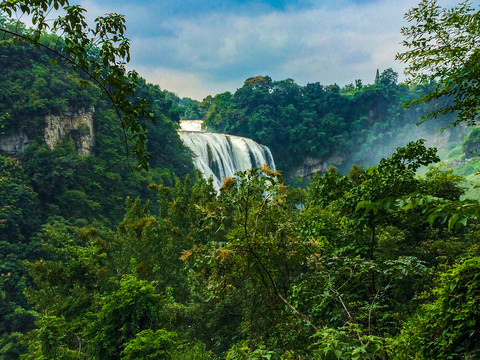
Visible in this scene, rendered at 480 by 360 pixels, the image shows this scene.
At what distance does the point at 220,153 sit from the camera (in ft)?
112

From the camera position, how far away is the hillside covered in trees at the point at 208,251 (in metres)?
2.42

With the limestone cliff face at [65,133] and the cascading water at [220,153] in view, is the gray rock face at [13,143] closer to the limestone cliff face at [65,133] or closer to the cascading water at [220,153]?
the limestone cliff face at [65,133]

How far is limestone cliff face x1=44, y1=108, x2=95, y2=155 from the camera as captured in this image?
81.9ft

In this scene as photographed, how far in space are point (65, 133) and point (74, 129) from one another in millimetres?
885

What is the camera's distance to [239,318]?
8289 mm

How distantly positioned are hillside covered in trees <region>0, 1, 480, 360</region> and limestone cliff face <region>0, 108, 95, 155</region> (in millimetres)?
279

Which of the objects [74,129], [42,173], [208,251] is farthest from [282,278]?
[74,129]

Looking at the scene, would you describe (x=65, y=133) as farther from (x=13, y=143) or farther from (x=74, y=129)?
(x=13, y=143)

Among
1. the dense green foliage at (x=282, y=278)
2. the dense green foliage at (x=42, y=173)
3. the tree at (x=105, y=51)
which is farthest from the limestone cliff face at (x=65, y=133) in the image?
the tree at (x=105, y=51)

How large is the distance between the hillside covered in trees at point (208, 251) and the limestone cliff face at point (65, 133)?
28 centimetres

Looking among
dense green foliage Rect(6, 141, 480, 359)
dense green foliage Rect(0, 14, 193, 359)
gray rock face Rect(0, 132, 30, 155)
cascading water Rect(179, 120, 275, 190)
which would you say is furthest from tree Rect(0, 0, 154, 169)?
cascading water Rect(179, 120, 275, 190)

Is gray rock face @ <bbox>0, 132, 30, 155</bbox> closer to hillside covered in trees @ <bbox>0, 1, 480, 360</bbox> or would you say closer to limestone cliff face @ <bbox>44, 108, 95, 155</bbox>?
hillside covered in trees @ <bbox>0, 1, 480, 360</bbox>

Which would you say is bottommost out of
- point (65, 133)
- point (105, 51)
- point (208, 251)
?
point (208, 251)

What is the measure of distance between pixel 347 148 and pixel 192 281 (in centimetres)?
5161
